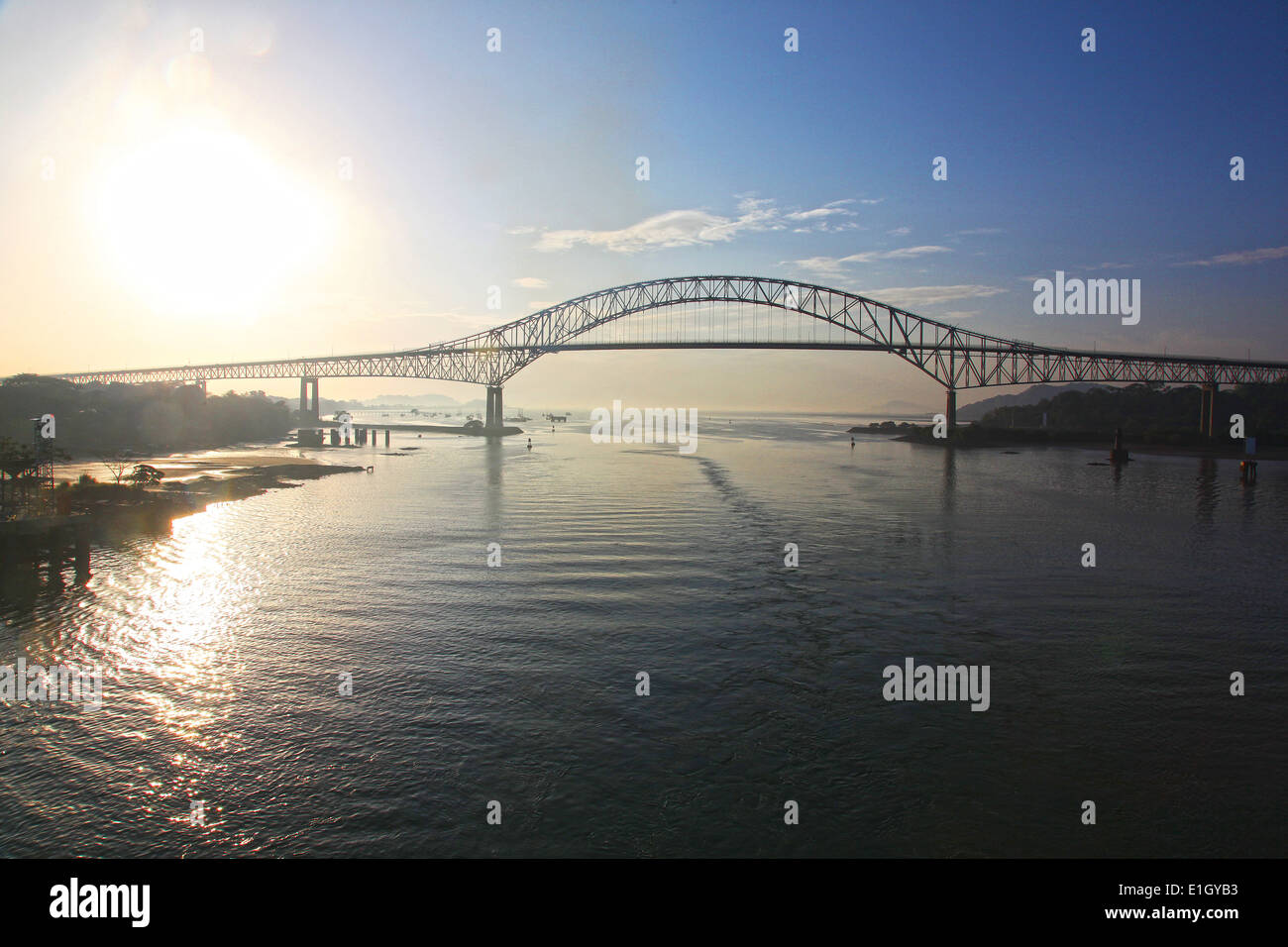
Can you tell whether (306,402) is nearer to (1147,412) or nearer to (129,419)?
(129,419)

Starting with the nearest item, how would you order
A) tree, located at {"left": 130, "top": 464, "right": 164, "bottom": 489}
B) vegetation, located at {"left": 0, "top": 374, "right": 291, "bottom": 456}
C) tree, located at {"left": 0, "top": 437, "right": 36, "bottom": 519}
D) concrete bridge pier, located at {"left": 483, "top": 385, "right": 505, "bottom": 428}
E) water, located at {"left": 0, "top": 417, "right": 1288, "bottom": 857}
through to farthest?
water, located at {"left": 0, "top": 417, "right": 1288, "bottom": 857}, tree, located at {"left": 0, "top": 437, "right": 36, "bottom": 519}, tree, located at {"left": 130, "top": 464, "right": 164, "bottom": 489}, vegetation, located at {"left": 0, "top": 374, "right": 291, "bottom": 456}, concrete bridge pier, located at {"left": 483, "top": 385, "right": 505, "bottom": 428}

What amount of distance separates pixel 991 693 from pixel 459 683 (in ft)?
28.1

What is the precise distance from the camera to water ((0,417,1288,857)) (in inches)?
278

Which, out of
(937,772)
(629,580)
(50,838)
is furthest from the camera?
(629,580)

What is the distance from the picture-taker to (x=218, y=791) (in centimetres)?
762

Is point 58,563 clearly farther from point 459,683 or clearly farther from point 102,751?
point 459,683

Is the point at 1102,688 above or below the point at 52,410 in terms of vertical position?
below

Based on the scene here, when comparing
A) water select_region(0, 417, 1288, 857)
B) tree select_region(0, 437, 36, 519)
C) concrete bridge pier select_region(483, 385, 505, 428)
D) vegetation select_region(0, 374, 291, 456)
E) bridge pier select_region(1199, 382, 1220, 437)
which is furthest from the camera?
concrete bridge pier select_region(483, 385, 505, 428)

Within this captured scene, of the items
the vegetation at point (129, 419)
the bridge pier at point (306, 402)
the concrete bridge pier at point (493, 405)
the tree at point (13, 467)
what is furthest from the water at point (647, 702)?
the bridge pier at point (306, 402)

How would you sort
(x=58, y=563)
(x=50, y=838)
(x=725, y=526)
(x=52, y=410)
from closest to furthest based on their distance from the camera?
(x=50, y=838) → (x=58, y=563) → (x=725, y=526) → (x=52, y=410)

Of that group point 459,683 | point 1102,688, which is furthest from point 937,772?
point 459,683

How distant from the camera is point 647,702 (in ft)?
32.9

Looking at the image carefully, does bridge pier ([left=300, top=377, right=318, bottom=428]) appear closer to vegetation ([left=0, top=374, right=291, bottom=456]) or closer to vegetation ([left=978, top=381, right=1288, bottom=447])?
vegetation ([left=0, top=374, right=291, bottom=456])

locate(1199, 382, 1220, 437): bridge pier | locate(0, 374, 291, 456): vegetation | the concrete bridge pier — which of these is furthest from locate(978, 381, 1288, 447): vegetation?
locate(0, 374, 291, 456): vegetation
